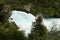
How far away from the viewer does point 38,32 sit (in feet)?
37.8

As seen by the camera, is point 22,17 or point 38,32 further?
point 22,17

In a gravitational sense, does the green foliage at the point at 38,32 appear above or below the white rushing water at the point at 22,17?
above

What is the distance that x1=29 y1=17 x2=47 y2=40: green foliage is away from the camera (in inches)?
450

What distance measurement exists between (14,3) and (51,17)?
10.6 feet

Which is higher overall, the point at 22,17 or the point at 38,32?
the point at 38,32

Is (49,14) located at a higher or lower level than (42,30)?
lower

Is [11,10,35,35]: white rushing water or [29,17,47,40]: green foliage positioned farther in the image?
[11,10,35,35]: white rushing water

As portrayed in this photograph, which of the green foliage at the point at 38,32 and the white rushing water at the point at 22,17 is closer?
the green foliage at the point at 38,32

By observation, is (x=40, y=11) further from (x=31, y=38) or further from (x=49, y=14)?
(x=31, y=38)

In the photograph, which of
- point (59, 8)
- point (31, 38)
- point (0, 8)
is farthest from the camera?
point (59, 8)

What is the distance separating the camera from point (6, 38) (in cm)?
→ 1199

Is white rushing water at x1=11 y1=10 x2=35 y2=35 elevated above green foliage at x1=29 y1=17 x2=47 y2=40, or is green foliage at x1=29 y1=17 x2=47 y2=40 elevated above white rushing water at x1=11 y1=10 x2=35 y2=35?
green foliage at x1=29 y1=17 x2=47 y2=40

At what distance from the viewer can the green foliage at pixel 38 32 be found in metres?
11.4

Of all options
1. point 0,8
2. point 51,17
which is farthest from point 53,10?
point 0,8
